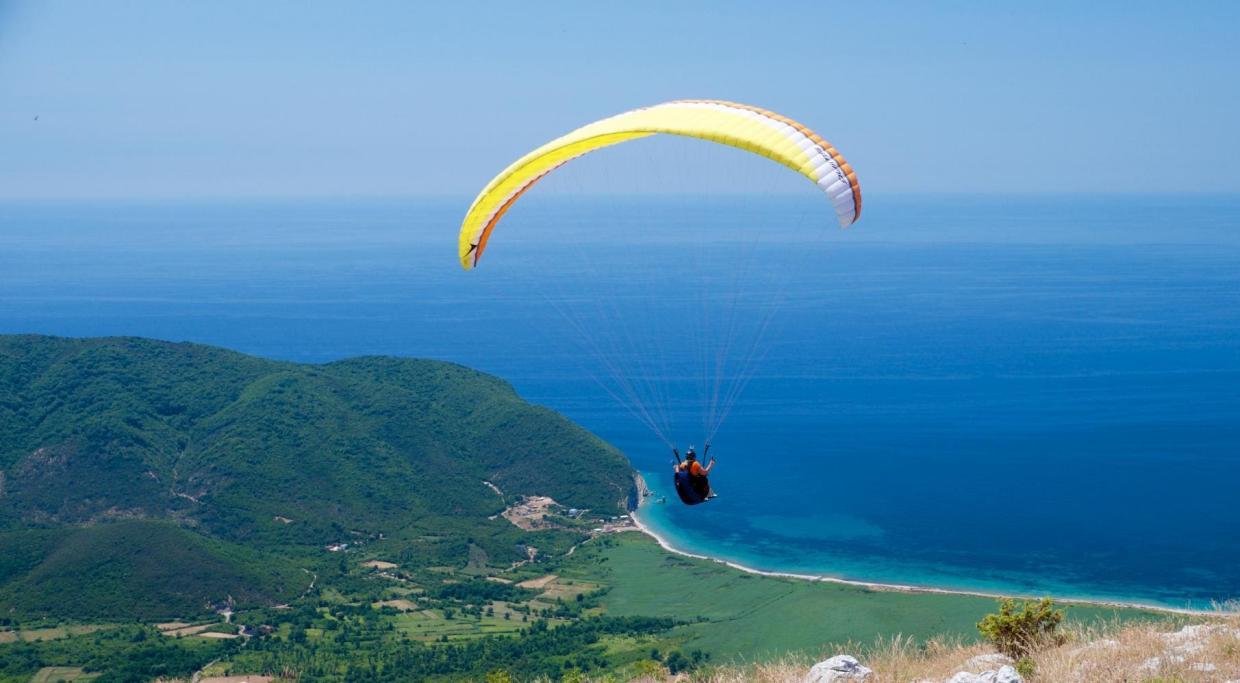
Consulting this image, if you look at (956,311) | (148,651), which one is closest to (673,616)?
(148,651)

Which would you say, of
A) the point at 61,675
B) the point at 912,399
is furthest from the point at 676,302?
the point at 61,675

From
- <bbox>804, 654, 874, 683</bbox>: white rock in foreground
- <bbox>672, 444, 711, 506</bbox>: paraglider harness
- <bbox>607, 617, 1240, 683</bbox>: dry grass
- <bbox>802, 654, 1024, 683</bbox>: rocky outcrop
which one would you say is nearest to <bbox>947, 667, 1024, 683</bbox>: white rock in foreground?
<bbox>802, 654, 1024, 683</bbox>: rocky outcrop

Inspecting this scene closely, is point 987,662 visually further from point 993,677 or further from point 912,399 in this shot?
point 912,399

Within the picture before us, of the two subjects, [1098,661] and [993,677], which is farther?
[1098,661]

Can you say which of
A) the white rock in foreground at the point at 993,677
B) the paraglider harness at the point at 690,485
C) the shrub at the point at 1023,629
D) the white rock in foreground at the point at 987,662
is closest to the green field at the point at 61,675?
the paraglider harness at the point at 690,485

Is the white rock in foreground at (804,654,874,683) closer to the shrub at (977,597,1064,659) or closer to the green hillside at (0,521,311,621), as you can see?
the shrub at (977,597,1064,659)
